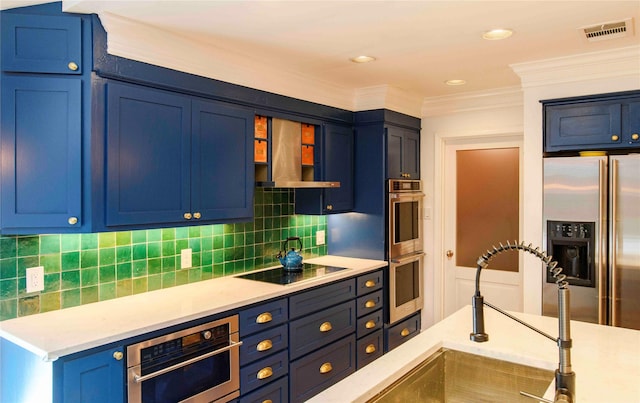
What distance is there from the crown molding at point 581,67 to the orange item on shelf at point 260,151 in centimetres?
185

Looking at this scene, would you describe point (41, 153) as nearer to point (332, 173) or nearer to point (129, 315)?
point (129, 315)

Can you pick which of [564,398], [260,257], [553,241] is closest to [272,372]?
[260,257]

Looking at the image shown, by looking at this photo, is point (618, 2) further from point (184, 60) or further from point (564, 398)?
point (184, 60)

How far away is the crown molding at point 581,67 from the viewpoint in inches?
117

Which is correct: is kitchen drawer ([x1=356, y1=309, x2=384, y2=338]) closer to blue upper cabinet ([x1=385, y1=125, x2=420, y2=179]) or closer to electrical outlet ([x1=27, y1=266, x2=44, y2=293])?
blue upper cabinet ([x1=385, y1=125, x2=420, y2=179])

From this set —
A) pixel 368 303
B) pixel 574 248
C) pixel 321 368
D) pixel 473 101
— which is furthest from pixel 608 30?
pixel 321 368

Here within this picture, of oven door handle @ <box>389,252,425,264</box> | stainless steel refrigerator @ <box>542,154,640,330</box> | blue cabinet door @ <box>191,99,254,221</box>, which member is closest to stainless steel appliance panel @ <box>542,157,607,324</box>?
stainless steel refrigerator @ <box>542,154,640,330</box>

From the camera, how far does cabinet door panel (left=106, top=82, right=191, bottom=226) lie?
2.34 metres

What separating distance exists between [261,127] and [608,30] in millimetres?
2166

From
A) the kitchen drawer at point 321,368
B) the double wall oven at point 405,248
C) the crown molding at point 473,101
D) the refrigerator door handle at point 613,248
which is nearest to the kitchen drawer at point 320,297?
the kitchen drawer at point 321,368

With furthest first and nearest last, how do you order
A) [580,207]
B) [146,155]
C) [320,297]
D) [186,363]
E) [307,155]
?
[307,155] → [320,297] → [580,207] → [146,155] → [186,363]

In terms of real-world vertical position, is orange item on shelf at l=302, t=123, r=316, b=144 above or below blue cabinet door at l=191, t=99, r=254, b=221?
above

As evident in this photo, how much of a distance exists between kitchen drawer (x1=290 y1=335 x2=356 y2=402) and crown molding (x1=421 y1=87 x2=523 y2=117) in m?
2.30

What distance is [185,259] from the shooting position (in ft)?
9.94
